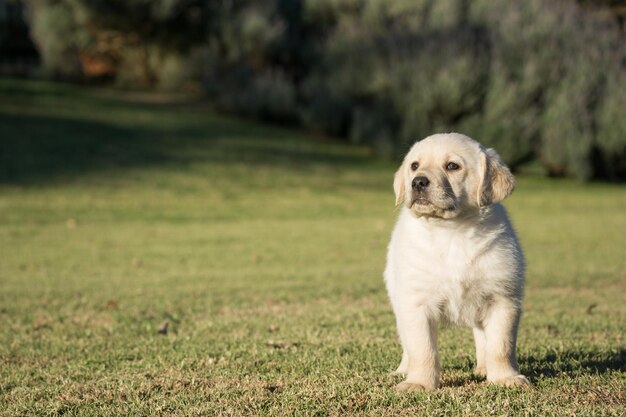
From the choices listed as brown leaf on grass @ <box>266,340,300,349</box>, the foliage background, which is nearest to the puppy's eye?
brown leaf on grass @ <box>266,340,300,349</box>

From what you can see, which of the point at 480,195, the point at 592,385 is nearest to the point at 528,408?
the point at 592,385

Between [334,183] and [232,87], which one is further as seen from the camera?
[232,87]

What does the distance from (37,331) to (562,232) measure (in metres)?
12.6

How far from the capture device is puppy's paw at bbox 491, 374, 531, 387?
4746 mm

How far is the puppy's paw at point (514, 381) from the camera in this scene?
475 centimetres

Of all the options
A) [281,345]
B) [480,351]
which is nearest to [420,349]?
[480,351]

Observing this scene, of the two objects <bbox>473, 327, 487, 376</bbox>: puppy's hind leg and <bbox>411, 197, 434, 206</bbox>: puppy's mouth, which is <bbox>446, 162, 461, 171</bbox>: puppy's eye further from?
<bbox>473, 327, 487, 376</bbox>: puppy's hind leg

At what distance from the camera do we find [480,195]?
4926mm

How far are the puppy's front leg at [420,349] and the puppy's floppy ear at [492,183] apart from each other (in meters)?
Result: 0.72

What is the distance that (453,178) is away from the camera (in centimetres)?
499

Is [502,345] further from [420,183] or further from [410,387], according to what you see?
[420,183]

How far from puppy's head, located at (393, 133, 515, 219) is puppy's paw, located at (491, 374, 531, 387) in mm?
935

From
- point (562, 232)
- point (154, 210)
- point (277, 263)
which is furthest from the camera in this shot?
point (154, 210)

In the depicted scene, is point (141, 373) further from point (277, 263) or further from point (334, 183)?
point (334, 183)
